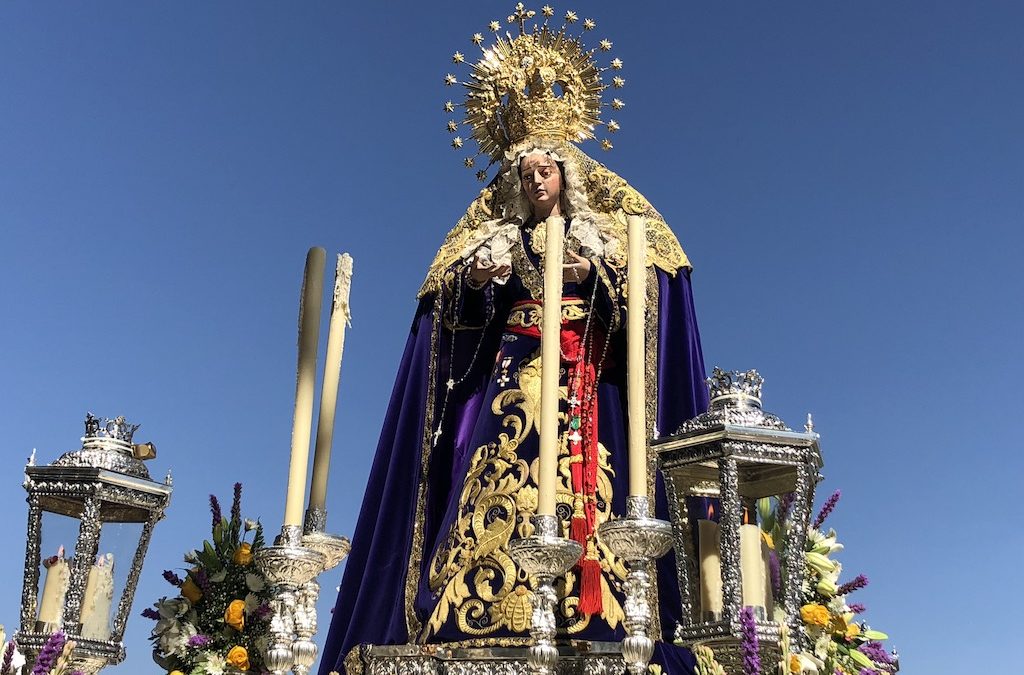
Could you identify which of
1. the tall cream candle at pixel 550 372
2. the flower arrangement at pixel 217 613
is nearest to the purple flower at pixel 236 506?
the flower arrangement at pixel 217 613

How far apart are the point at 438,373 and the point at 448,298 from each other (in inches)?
17.6

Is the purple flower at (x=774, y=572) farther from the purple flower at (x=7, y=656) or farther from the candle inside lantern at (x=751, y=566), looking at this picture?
the purple flower at (x=7, y=656)

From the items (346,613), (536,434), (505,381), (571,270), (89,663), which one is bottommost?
(89,663)

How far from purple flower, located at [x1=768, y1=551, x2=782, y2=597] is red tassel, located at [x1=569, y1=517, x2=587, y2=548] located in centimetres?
116

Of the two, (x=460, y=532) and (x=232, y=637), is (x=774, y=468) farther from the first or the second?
(x=232, y=637)

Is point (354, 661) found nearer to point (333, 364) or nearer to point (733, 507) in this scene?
point (333, 364)

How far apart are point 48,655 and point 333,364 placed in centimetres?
151

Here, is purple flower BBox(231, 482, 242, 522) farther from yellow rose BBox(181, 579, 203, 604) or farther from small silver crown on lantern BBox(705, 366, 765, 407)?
small silver crown on lantern BBox(705, 366, 765, 407)

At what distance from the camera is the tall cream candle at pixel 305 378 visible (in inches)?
155

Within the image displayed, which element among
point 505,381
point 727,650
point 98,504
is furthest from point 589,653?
point 98,504

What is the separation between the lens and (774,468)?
3.78m

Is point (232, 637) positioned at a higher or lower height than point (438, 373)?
lower

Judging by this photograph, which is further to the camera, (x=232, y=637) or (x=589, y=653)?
(x=232, y=637)

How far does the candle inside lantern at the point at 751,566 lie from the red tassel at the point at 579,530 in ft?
4.18
